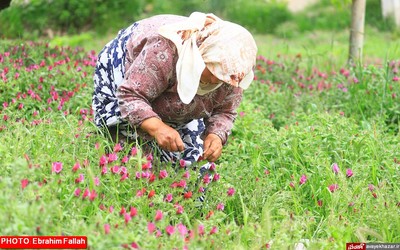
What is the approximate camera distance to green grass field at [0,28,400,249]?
2762 millimetres

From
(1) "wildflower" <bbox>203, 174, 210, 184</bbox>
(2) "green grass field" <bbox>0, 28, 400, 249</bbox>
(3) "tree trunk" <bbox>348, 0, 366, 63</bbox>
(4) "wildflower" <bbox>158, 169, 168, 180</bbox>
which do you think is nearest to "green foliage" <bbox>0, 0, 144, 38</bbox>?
(2) "green grass field" <bbox>0, 28, 400, 249</bbox>

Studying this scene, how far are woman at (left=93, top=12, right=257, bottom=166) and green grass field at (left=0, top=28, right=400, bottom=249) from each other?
0.14 metres

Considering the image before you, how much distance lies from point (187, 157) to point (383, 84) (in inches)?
90.0

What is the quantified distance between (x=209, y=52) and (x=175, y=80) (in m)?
0.27

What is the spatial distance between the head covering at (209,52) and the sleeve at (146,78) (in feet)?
0.22

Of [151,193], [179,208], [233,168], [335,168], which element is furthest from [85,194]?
[335,168]

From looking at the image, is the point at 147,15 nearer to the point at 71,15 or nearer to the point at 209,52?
the point at 71,15

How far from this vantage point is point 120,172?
3238 millimetres

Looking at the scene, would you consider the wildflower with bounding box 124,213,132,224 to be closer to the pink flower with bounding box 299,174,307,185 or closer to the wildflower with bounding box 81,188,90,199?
the wildflower with bounding box 81,188,90,199

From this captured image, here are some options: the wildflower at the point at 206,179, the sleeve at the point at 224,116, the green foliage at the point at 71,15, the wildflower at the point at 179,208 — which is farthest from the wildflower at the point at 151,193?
the green foliage at the point at 71,15

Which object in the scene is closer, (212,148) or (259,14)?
(212,148)

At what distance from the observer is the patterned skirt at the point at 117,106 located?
12.3 ft

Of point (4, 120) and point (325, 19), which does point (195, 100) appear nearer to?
point (4, 120)

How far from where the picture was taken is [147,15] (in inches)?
415
